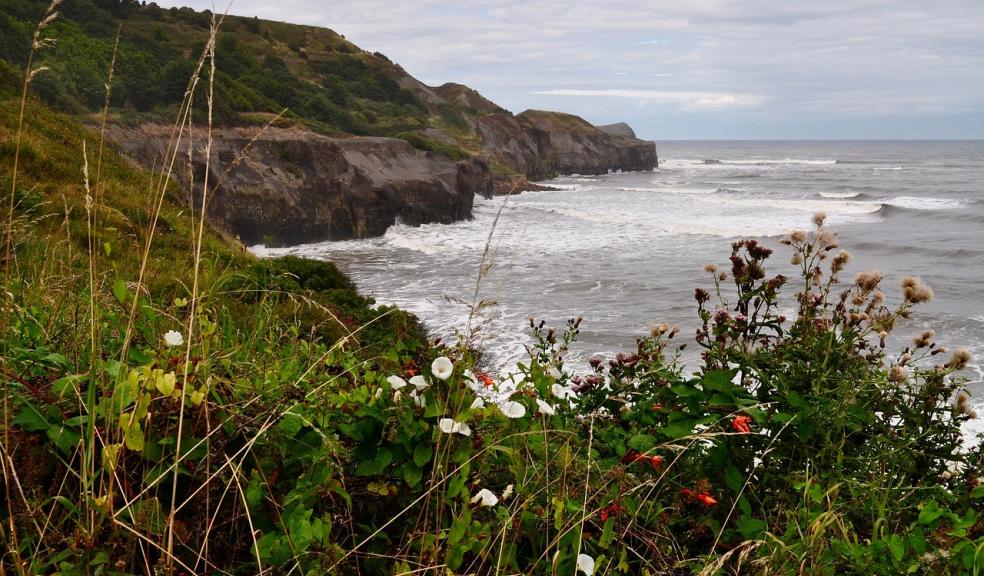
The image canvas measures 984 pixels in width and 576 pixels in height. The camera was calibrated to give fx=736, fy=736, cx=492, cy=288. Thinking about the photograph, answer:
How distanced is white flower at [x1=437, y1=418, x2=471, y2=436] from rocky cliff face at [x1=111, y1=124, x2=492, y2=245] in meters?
20.3

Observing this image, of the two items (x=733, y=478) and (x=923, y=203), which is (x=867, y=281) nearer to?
(x=733, y=478)

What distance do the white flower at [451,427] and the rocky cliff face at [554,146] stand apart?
2015 inches

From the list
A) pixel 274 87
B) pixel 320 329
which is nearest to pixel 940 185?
pixel 274 87

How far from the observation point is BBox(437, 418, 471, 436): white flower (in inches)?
84.8

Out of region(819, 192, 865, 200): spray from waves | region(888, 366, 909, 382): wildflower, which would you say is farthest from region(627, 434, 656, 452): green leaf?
region(819, 192, 865, 200): spray from waves

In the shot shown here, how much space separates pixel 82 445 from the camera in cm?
196

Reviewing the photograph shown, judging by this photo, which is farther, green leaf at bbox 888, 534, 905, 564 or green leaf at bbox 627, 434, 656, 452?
green leaf at bbox 627, 434, 656, 452

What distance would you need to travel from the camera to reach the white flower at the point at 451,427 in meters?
2.15

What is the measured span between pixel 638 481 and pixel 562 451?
492 mm

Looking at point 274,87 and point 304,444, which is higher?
point 274,87

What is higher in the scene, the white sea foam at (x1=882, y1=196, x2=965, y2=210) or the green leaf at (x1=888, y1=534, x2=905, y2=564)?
the green leaf at (x1=888, y1=534, x2=905, y2=564)

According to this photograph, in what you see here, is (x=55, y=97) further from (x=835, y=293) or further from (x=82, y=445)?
(x=82, y=445)

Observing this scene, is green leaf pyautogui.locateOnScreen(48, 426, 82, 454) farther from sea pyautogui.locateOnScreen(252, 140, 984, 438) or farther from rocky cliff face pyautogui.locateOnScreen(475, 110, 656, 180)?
rocky cliff face pyautogui.locateOnScreen(475, 110, 656, 180)

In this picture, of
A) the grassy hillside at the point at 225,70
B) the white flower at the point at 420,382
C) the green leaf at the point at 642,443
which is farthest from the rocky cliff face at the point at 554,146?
the white flower at the point at 420,382
